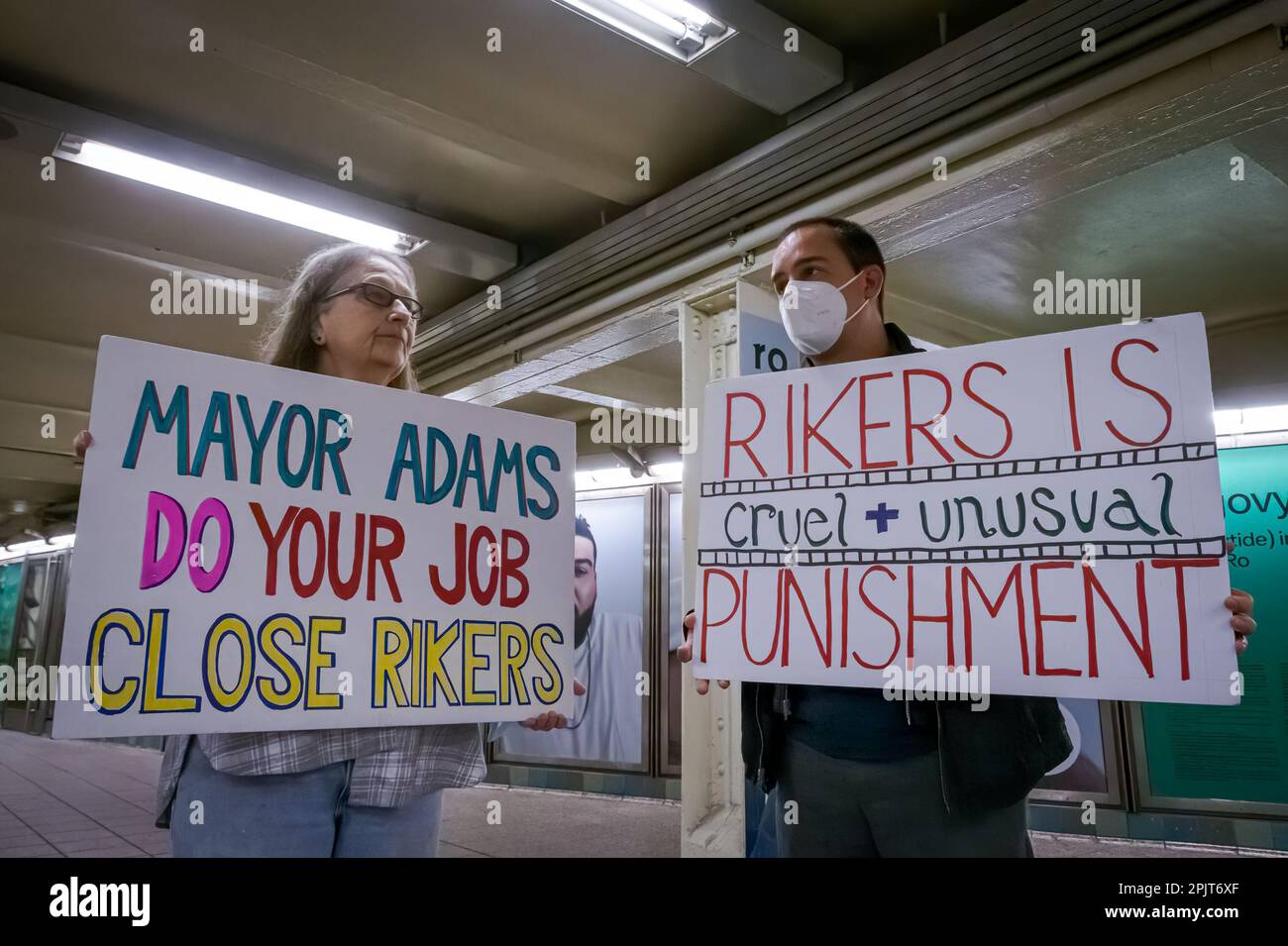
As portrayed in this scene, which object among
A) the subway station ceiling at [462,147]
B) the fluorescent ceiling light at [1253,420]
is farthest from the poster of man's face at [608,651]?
the fluorescent ceiling light at [1253,420]

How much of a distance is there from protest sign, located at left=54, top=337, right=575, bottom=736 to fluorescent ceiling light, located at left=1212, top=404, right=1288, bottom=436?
5372mm

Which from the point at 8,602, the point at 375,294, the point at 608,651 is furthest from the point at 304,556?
the point at 8,602

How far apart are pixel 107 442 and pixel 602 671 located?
21.9ft

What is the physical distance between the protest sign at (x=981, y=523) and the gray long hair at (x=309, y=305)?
78 centimetres

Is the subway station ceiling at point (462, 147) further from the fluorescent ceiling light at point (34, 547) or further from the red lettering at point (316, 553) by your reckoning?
the fluorescent ceiling light at point (34, 547)

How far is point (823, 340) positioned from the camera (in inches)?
69.0

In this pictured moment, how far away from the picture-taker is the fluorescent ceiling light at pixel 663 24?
2.98 metres

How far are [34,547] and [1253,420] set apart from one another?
1604 centimetres

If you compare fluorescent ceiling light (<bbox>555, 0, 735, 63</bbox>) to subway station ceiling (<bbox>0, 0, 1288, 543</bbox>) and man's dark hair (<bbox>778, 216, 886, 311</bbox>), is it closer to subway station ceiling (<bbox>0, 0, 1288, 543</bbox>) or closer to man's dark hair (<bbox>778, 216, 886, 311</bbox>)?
subway station ceiling (<bbox>0, 0, 1288, 543</bbox>)

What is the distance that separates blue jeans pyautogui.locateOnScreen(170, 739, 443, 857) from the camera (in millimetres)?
1245

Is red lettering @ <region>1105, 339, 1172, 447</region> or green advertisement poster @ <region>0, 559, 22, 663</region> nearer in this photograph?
red lettering @ <region>1105, 339, 1172, 447</region>

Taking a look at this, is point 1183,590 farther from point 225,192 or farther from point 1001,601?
point 225,192

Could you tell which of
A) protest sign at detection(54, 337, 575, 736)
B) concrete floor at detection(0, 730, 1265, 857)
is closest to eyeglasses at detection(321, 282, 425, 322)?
protest sign at detection(54, 337, 575, 736)
